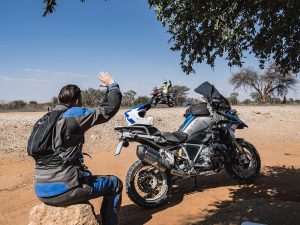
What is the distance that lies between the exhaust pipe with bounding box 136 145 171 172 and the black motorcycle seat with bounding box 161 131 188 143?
393mm

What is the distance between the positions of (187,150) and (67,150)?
3069 millimetres

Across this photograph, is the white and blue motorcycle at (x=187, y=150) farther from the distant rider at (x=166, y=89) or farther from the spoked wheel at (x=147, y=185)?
the distant rider at (x=166, y=89)

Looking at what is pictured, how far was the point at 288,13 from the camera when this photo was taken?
5117 millimetres

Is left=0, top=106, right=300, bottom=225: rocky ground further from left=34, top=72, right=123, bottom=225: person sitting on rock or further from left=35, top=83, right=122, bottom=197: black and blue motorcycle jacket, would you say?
left=35, top=83, right=122, bottom=197: black and blue motorcycle jacket

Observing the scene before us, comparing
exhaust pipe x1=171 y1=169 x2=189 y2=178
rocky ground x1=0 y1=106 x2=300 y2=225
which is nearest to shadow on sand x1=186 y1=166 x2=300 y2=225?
rocky ground x1=0 y1=106 x2=300 y2=225

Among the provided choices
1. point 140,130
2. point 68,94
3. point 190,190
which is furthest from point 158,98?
point 68,94

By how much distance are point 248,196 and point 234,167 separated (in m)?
0.82

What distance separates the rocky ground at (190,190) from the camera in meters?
5.82

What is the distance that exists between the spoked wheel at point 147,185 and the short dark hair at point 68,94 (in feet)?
6.86

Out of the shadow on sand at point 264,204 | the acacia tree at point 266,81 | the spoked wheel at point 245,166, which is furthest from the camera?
the acacia tree at point 266,81

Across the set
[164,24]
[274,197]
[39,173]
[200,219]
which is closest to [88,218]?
[39,173]

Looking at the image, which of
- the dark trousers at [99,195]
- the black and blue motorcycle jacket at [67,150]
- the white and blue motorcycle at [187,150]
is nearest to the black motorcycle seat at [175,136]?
the white and blue motorcycle at [187,150]

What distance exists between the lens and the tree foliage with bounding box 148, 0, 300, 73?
509 centimetres

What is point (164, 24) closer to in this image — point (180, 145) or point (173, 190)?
point (180, 145)
